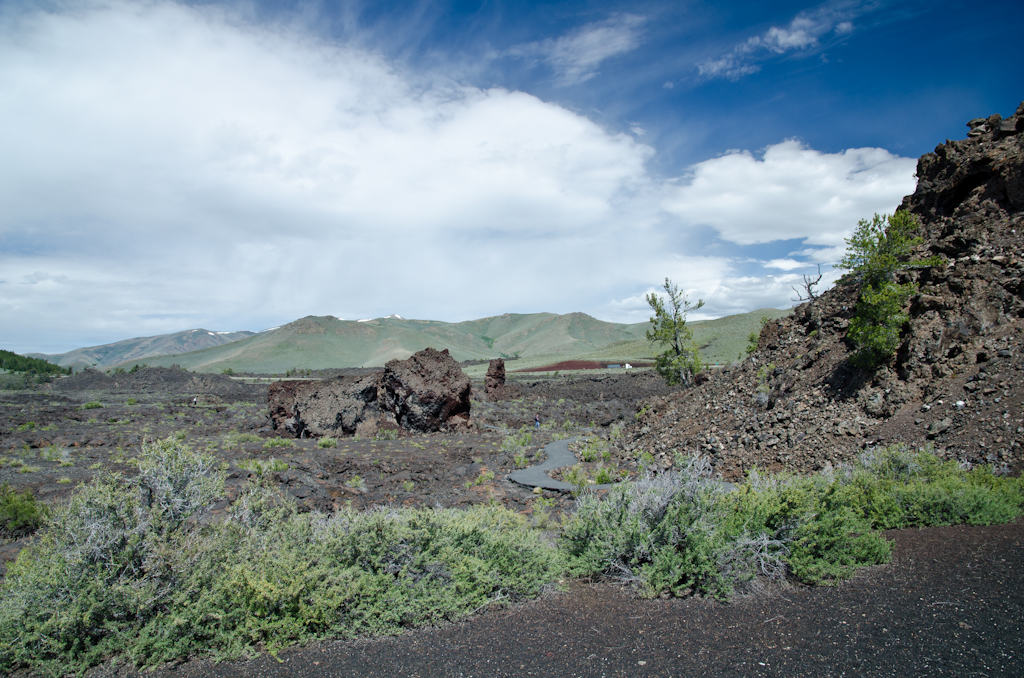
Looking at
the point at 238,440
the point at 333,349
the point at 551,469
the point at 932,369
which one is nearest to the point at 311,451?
the point at 238,440

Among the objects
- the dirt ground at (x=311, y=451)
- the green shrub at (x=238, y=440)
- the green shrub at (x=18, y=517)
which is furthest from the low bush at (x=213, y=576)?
the green shrub at (x=238, y=440)

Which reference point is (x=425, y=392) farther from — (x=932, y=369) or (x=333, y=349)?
(x=333, y=349)

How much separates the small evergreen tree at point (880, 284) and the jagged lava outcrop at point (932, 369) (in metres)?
0.31

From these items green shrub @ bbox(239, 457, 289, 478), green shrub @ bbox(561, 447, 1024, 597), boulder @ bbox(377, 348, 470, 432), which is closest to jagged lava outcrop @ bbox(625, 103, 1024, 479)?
green shrub @ bbox(561, 447, 1024, 597)

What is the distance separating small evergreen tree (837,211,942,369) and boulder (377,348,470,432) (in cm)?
1769

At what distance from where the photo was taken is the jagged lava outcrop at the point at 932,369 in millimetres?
9172

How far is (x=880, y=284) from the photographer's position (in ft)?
38.4

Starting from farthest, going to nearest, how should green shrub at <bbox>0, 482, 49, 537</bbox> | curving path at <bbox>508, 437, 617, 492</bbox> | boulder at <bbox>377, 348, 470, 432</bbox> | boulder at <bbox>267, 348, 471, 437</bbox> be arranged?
boulder at <bbox>377, 348, 470, 432</bbox> → boulder at <bbox>267, 348, 471, 437</bbox> → curving path at <bbox>508, 437, 617, 492</bbox> → green shrub at <bbox>0, 482, 49, 537</bbox>

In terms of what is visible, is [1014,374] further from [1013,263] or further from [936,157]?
[936,157]

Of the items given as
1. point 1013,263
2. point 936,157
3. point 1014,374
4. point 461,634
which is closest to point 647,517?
point 461,634

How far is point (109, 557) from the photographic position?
15.5 feet

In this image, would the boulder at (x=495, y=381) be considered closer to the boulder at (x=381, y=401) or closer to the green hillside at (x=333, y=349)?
the boulder at (x=381, y=401)

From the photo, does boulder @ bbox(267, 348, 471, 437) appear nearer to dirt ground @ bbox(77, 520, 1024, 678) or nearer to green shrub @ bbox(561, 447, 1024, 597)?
green shrub @ bbox(561, 447, 1024, 597)

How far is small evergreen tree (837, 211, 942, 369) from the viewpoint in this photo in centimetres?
1117
